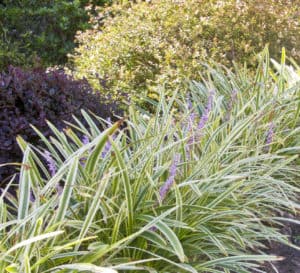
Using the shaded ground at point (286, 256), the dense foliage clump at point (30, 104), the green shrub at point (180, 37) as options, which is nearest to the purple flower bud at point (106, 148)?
the dense foliage clump at point (30, 104)

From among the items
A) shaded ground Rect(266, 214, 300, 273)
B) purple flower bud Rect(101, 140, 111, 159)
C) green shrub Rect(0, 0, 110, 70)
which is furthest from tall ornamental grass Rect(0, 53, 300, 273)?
green shrub Rect(0, 0, 110, 70)

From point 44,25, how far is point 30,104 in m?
5.57

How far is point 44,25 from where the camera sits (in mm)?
9086

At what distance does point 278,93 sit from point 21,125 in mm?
1759

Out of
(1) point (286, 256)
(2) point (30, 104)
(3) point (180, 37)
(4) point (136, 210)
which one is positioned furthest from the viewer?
(3) point (180, 37)

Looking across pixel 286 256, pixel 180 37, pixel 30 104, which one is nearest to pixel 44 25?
pixel 180 37

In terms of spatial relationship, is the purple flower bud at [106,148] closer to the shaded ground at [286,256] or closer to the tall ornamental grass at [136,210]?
the tall ornamental grass at [136,210]

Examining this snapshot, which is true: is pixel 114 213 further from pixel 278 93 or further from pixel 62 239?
pixel 278 93

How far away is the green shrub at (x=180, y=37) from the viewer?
5520mm

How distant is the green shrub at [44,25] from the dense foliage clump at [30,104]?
471cm

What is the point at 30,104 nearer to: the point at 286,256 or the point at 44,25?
the point at 286,256

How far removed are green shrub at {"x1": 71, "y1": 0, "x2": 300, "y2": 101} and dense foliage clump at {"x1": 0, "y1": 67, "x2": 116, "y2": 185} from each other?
1353mm

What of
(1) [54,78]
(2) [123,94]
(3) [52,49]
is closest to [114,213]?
(1) [54,78]

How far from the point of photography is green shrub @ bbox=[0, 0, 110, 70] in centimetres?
877
